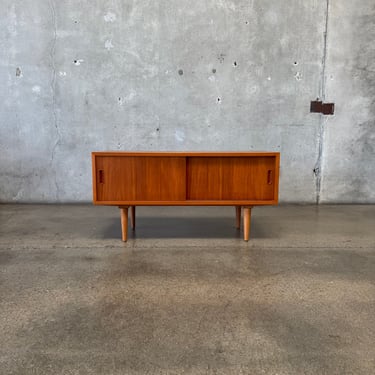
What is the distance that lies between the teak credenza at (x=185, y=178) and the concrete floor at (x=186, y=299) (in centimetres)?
32

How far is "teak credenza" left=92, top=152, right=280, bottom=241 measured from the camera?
240 cm

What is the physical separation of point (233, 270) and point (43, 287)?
1.01 m

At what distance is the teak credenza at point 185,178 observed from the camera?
2402 mm

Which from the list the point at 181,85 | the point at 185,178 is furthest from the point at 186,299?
the point at 181,85

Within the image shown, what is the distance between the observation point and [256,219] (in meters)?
3.26

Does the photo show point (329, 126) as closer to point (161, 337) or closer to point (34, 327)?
point (161, 337)

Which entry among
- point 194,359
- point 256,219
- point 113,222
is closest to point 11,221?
point 113,222

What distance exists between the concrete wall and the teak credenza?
A: 1.43m

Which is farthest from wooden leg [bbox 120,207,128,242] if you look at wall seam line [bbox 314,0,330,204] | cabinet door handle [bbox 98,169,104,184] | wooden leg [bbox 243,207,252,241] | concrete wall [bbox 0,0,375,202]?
wall seam line [bbox 314,0,330,204]

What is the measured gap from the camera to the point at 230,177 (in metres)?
2.45

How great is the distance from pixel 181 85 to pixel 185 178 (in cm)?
162

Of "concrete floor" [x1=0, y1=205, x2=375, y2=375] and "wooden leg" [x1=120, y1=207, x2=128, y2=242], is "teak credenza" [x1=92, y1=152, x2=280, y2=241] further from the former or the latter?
"concrete floor" [x1=0, y1=205, x2=375, y2=375]

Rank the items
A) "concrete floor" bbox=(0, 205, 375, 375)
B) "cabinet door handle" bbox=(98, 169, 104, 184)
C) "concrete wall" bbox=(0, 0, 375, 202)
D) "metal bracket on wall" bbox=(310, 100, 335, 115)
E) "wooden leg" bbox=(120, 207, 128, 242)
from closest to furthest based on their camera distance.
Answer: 1. "concrete floor" bbox=(0, 205, 375, 375)
2. "cabinet door handle" bbox=(98, 169, 104, 184)
3. "wooden leg" bbox=(120, 207, 128, 242)
4. "concrete wall" bbox=(0, 0, 375, 202)
5. "metal bracket on wall" bbox=(310, 100, 335, 115)

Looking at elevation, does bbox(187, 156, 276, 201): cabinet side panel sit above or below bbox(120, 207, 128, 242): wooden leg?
above
